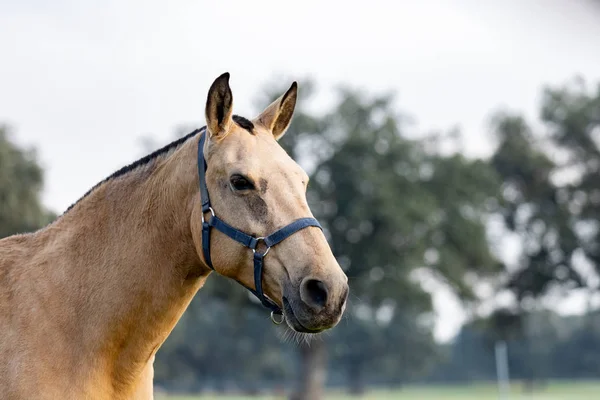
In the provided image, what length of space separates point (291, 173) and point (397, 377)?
81.8 m

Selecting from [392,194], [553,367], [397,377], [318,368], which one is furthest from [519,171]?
[397,377]

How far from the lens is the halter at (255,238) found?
386 cm

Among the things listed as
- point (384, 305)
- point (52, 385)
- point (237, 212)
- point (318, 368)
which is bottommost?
point (52, 385)

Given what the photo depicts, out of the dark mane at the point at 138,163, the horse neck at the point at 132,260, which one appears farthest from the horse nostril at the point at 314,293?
the dark mane at the point at 138,163

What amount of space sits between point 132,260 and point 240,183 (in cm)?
86

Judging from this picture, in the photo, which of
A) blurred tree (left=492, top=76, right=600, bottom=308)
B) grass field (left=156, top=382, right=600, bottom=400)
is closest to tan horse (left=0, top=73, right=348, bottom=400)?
grass field (left=156, top=382, right=600, bottom=400)

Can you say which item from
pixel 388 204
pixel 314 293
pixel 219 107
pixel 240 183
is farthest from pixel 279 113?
pixel 388 204

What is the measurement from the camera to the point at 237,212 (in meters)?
4.07

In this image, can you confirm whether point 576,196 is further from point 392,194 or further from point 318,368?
point 318,368

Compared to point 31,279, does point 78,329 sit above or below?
below

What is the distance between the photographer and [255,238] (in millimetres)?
3959

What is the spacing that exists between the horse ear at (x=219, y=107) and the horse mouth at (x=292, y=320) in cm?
117

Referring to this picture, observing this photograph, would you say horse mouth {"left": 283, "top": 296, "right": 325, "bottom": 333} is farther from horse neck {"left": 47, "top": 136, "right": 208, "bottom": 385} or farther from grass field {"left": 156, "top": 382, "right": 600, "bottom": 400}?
grass field {"left": 156, "top": 382, "right": 600, "bottom": 400}

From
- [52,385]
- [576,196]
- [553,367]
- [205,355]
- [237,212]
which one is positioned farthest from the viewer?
[205,355]
